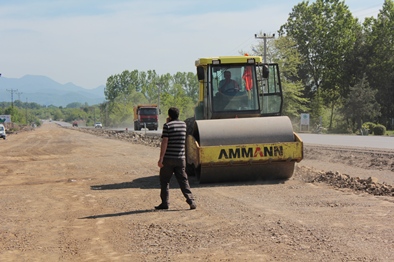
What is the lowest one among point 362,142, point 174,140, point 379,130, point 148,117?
point 379,130

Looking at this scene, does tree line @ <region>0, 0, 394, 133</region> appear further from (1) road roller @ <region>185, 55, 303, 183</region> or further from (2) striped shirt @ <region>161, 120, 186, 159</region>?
(2) striped shirt @ <region>161, 120, 186, 159</region>

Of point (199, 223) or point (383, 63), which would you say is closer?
point (199, 223)

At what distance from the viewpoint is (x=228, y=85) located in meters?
13.8

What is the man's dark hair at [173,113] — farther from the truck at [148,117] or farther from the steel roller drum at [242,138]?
the truck at [148,117]

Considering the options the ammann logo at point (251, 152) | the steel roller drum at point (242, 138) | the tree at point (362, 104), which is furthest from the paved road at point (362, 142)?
the tree at point (362, 104)

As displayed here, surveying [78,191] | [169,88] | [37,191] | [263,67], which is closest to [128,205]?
[78,191]

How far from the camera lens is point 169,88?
145 metres

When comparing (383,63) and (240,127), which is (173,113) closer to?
(240,127)

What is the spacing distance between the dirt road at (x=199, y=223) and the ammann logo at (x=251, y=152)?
692 mm

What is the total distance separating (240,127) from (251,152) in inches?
27.4

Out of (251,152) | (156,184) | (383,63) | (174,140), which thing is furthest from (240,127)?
(383,63)

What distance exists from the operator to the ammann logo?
207 centimetres

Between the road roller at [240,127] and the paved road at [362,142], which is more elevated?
the road roller at [240,127]

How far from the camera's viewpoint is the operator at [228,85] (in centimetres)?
1373
